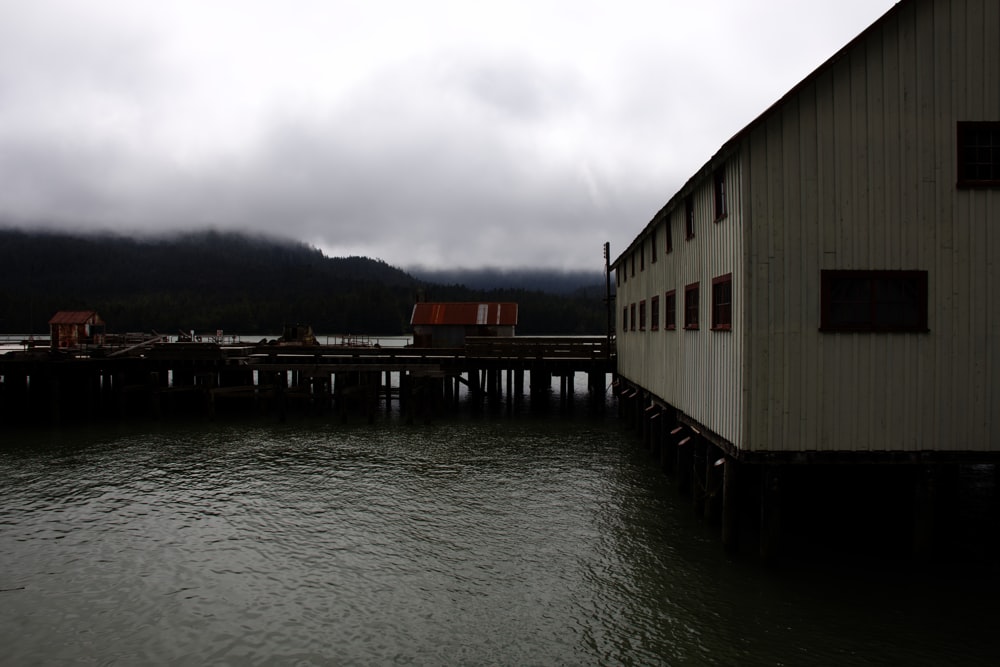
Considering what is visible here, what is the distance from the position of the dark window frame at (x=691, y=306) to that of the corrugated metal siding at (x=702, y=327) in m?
0.22

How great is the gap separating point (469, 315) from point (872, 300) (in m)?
41.9

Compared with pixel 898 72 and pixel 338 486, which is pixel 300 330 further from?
pixel 898 72

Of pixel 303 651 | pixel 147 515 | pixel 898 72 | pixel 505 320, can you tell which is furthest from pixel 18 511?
pixel 505 320

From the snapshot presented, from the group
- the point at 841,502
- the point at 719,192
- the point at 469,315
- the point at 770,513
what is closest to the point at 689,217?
the point at 719,192

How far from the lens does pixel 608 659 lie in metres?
10.1

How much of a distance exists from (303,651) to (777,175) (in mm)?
12368

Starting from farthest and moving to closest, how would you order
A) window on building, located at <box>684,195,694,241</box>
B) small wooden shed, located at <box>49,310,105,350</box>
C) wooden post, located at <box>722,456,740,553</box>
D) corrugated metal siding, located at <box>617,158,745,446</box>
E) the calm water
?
1. small wooden shed, located at <box>49,310,105,350</box>
2. window on building, located at <box>684,195,694,241</box>
3. wooden post, located at <box>722,456,740,553</box>
4. corrugated metal siding, located at <box>617,158,745,446</box>
5. the calm water

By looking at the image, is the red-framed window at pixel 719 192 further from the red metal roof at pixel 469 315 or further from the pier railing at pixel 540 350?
the red metal roof at pixel 469 315

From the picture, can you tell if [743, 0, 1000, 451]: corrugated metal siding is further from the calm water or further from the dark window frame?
the dark window frame

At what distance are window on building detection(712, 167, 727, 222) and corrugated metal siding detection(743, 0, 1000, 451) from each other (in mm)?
1583

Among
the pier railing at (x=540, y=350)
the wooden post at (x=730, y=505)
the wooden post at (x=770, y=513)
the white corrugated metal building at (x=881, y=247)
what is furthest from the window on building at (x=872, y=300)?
the pier railing at (x=540, y=350)

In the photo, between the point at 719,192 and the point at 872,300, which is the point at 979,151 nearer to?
the point at 872,300

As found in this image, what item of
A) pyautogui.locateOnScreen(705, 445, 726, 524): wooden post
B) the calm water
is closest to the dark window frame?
pyautogui.locateOnScreen(705, 445, 726, 524): wooden post

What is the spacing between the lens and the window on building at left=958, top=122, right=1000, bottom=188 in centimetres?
1225
